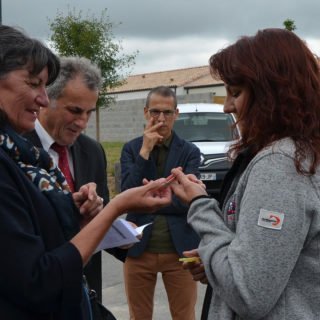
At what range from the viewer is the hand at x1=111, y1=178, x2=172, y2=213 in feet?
6.35

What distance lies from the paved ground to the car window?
3530mm

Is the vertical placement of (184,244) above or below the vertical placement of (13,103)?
below

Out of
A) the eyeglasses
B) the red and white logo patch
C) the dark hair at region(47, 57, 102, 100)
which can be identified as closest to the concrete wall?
the eyeglasses

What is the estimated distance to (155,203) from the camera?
2047 mm

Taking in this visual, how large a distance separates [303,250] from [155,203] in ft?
1.87

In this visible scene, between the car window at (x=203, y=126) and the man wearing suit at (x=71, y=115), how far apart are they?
21.9 ft

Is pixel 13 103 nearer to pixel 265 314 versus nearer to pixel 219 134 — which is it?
pixel 265 314

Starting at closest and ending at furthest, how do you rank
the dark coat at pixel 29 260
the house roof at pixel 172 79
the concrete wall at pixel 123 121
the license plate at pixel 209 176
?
the dark coat at pixel 29 260
the license plate at pixel 209 176
the concrete wall at pixel 123 121
the house roof at pixel 172 79

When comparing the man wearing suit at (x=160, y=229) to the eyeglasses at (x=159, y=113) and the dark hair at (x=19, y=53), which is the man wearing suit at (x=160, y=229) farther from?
the dark hair at (x=19, y=53)

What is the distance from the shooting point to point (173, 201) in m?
3.75

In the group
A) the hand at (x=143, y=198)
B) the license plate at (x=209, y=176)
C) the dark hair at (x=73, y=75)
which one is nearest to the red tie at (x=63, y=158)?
the dark hair at (x=73, y=75)

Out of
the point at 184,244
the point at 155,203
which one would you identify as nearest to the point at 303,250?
the point at 155,203

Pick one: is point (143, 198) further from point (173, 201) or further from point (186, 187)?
point (173, 201)

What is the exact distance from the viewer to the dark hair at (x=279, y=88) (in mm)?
1788
